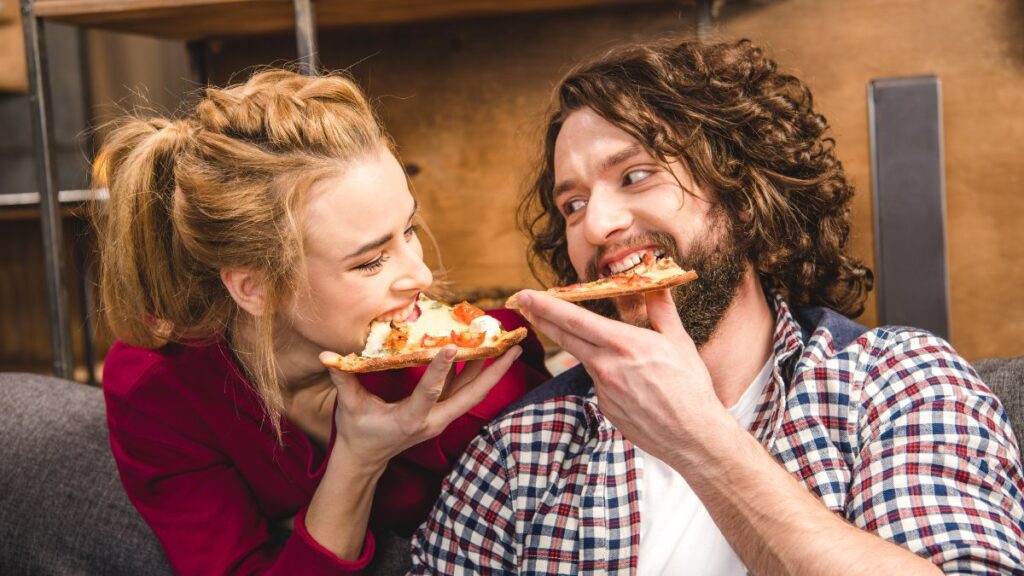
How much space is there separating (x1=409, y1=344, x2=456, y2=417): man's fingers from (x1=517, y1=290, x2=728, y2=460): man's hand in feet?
0.58

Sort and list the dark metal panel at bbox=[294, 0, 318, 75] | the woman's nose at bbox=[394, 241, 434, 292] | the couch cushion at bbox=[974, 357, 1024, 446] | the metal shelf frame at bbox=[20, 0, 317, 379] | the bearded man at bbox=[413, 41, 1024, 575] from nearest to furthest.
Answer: the bearded man at bbox=[413, 41, 1024, 575] → the couch cushion at bbox=[974, 357, 1024, 446] → the woman's nose at bbox=[394, 241, 434, 292] → the dark metal panel at bbox=[294, 0, 318, 75] → the metal shelf frame at bbox=[20, 0, 317, 379]

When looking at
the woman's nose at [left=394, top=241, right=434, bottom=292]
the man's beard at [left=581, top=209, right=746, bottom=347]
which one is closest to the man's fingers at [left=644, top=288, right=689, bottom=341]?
the man's beard at [left=581, top=209, right=746, bottom=347]

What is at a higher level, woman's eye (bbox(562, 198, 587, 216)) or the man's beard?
woman's eye (bbox(562, 198, 587, 216))

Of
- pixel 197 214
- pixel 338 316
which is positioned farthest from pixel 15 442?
pixel 338 316

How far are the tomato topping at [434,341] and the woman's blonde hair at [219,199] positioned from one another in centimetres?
28

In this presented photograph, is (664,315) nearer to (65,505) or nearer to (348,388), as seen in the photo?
(348,388)

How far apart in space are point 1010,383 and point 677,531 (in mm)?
682

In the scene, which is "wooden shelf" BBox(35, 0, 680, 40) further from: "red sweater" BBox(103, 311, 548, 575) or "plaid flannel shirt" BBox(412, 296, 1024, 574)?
"plaid flannel shirt" BBox(412, 296, 1024, 574)

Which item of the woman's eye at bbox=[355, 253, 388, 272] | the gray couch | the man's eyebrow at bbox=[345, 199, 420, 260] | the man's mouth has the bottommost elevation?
the gray couch

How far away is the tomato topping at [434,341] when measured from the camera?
167cm

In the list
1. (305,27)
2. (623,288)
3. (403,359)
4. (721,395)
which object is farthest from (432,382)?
(305,27)

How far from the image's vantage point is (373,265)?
1.70 meters

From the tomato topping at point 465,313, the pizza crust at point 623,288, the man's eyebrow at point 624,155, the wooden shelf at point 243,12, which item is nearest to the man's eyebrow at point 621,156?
the man's eyebrow at point 624,155

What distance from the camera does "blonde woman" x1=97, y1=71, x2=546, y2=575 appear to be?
1.70 m
